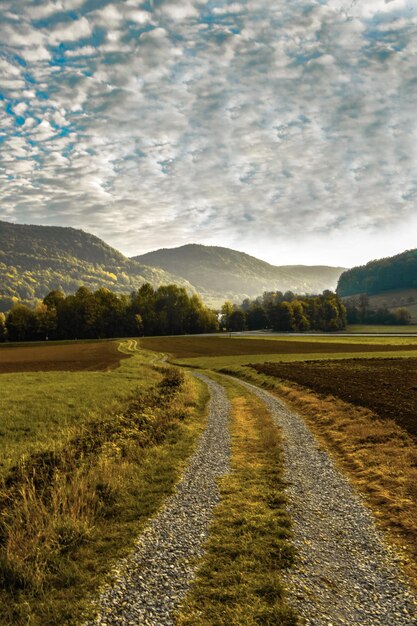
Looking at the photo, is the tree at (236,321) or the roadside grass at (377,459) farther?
the tree at (236,321)

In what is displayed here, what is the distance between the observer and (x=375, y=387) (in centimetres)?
3397

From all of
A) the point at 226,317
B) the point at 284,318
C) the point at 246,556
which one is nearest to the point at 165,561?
the point at 246,556

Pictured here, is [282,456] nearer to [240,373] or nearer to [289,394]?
[289,394]

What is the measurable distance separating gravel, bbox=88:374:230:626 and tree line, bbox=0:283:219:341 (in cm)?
13131

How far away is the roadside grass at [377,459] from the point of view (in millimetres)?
10643

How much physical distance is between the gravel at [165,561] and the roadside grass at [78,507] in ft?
1.39

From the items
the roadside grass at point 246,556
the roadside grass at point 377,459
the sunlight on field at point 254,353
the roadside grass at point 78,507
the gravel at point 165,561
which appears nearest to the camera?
the roadside grass at point 246,556

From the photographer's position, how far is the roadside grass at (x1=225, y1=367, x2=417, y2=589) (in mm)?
10643

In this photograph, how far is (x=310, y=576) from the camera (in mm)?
8359

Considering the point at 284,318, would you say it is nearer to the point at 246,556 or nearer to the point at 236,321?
the point at 236,321

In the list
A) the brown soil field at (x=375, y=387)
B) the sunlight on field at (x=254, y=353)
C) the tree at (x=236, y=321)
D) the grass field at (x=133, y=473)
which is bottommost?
the sunlight on field at (x=254, y=353)

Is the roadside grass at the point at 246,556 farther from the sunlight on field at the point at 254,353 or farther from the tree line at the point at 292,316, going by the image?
the tree line at the point at 292,316

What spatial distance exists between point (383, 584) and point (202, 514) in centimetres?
556

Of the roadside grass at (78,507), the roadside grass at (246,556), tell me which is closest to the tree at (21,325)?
the roadside grass at (78,507)
